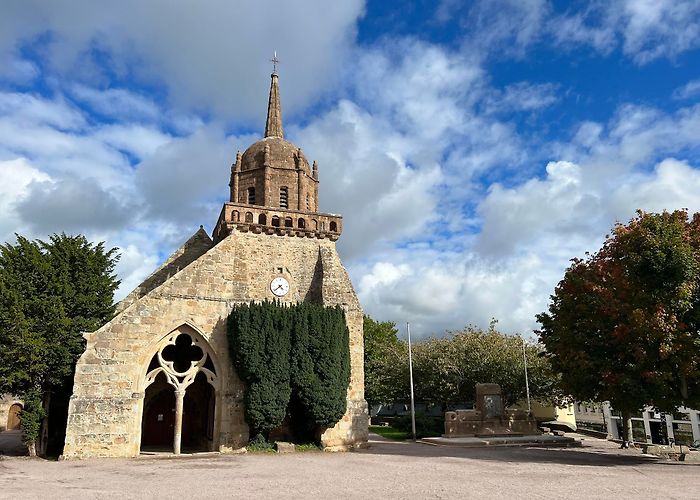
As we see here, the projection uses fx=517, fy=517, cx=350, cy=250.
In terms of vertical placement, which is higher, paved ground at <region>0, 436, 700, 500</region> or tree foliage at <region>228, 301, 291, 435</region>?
tree foliage at <region>228, 301, 291, 435</region>

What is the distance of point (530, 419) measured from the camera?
26.1 m

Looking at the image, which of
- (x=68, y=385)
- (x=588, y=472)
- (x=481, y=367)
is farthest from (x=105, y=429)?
(x=481, y=367)

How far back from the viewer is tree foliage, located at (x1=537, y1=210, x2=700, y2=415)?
14695mm

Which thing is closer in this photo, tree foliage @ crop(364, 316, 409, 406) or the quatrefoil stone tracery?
the quatrefoil stone tracery

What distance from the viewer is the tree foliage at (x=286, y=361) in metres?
18.8

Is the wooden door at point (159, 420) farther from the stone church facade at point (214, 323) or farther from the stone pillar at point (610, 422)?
the stone pillar at point (610, 422)

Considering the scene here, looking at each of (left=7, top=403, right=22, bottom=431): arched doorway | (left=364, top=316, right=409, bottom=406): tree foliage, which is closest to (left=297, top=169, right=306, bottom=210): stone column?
(left=364, top=316, right=409, bottom=406): tree foliage

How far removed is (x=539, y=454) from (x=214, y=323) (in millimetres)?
12873

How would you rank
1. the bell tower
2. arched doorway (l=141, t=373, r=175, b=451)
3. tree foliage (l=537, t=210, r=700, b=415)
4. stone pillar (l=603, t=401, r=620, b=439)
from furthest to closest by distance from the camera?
stone pillar (l=603, t=401, r=620, b=439) < arched doorway (l=141, t=373, r=175, b=451) < the bell tower < tree foliage (l=537, t=210, r=700, b=415)

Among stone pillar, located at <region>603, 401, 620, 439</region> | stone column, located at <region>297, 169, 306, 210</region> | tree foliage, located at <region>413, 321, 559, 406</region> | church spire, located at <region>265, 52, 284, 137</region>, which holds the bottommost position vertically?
stone pillar, located at <region>603, 401, 620, 439</region>

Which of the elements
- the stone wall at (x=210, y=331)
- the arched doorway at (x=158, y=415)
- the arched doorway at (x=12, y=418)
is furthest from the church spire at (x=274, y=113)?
the arched doorway at (x=12, y=418)

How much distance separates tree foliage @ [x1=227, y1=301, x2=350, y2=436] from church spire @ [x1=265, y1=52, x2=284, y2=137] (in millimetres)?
10866

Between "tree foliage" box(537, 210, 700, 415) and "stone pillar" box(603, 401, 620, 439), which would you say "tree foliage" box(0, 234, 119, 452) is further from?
"stone pillar" box(603, 401, 620, 439)

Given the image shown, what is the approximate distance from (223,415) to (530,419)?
51.1ft
